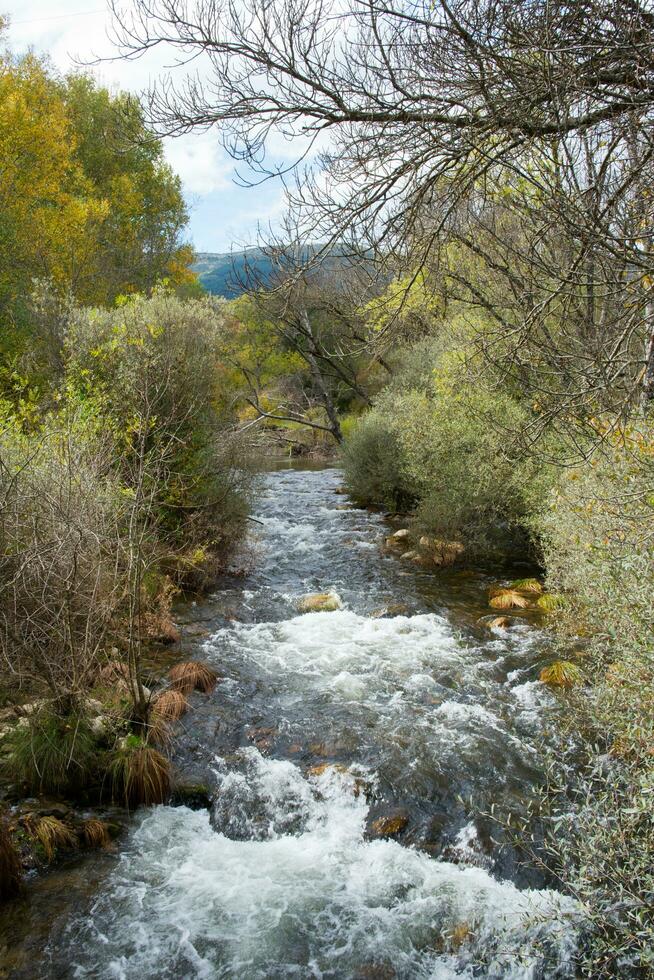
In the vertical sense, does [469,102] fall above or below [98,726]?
above

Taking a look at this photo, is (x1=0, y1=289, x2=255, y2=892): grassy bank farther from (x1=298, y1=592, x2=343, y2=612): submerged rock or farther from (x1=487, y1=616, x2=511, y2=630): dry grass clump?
(x1=487, y1=616, x2=511, y2=630): dry grass clump

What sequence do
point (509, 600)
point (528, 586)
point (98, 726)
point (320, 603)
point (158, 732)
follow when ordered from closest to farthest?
1. point (98, 726)
2. point (158, 732)
3. point (509, 600)
4. point (320, 603)
5. point (528, 586)

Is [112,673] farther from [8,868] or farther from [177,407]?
[177,407]

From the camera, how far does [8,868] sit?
4.71 meters

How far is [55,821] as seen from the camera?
5258mm

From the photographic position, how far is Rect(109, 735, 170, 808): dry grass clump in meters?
5.85

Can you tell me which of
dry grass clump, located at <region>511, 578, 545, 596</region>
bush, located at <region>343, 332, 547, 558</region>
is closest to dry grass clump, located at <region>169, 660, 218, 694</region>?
dry grass clump, located at <region>511, 578, 545, 596</region>

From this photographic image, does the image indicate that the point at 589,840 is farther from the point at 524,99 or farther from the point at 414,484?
the point at 414,484

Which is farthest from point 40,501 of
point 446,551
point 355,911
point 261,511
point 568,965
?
point 261,511

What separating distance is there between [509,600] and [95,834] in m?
7.41

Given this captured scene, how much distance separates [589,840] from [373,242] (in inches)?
149

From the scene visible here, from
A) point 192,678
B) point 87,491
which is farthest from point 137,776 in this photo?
point 87,491

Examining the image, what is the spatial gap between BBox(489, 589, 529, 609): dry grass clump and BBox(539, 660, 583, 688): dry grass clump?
8.22 ft

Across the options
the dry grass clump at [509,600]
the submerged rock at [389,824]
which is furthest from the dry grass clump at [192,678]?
the dry grass clump at [509,600]
